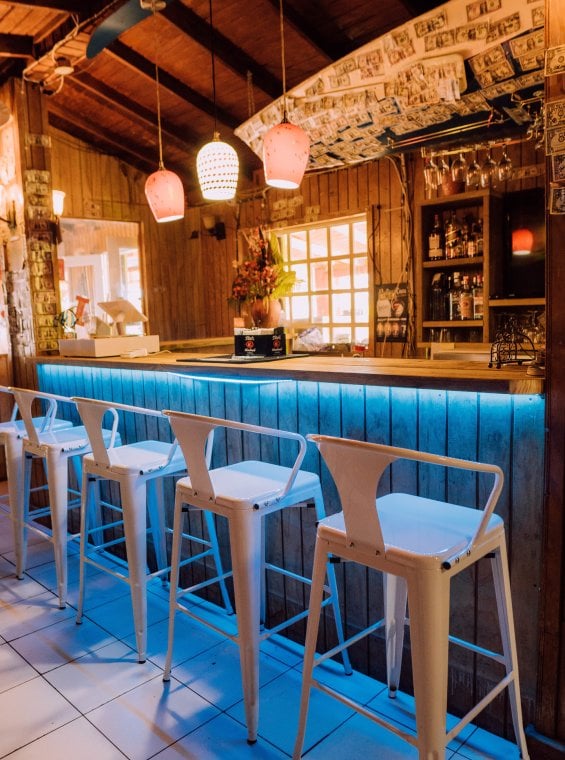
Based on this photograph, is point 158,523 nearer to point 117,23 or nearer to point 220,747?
point 220,747

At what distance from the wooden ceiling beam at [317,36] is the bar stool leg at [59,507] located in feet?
10.1

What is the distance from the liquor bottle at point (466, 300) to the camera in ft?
14.3

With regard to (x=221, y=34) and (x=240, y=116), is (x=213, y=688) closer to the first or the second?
(x=221, y=34)

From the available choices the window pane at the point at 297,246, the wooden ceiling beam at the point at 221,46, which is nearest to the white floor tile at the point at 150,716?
the wooden ceiling beam at the point at 221,46

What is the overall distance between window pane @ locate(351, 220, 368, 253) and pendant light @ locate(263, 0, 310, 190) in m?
2.85

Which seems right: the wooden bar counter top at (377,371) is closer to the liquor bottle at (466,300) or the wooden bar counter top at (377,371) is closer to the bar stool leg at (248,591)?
the bar stool leg at (248,591)

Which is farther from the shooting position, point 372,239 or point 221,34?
point 372,239

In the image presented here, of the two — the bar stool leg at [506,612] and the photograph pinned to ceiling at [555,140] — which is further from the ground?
the photograph pinned to ceiling at [555,140]

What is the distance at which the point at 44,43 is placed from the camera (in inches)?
142

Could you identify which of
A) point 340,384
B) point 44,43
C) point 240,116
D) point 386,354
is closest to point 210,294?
point 240,116

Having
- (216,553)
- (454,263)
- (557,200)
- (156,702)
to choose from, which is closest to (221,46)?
(454,263)

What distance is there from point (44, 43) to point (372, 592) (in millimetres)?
3651

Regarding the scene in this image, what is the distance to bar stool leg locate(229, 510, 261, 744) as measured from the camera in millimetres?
1854

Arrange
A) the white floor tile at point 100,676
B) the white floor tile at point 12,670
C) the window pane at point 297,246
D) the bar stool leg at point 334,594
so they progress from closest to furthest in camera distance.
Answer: the bar stool leg at point 334,594 → the white floor tile at point 100,676 → the white floor tile at point 12,670 → the window pane at point 297,246
